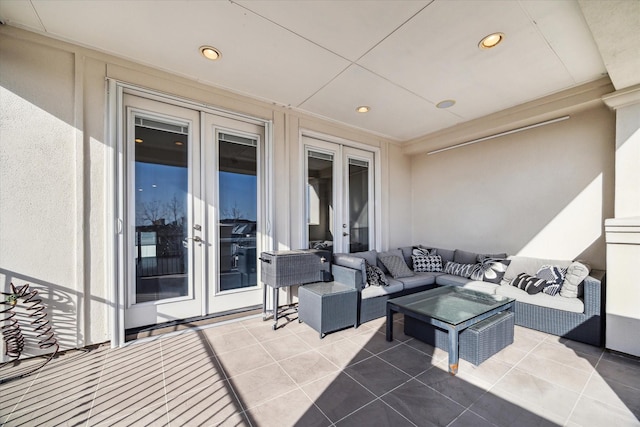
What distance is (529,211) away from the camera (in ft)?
12.0

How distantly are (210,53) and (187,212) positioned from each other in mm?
1663

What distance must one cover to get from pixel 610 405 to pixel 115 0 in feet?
14.2

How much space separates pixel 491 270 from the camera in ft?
11.5

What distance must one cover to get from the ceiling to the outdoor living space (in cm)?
271

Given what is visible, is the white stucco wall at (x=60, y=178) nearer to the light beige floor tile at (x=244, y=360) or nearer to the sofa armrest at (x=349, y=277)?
the light beige floor tile at (x=244, y=360)

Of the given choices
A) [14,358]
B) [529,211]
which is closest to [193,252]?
[14,358]

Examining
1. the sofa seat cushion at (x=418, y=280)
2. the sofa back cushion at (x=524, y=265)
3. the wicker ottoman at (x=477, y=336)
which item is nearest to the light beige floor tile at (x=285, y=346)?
the wicker ottoman at (x=477, y=336)

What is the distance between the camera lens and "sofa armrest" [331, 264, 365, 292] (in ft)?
9.89

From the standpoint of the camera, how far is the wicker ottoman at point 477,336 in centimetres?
217

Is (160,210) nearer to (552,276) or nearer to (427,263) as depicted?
(427,263)

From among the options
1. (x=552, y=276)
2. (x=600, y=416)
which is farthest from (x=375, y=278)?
(x=600, y=416)

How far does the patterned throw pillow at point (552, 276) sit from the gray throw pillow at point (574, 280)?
0.07 meters

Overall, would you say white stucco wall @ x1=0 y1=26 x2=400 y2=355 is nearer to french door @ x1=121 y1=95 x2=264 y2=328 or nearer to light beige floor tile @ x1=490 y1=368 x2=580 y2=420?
french door @ x1=121 y1=95 x2=264 y2=328

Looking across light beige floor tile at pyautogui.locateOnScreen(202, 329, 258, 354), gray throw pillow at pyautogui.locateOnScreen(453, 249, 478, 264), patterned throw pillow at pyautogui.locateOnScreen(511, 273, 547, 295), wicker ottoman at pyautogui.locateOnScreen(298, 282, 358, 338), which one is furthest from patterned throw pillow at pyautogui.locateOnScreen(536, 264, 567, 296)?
light beige floor tile at pyautogui.locateOnScreen(202, 329, 258, 354)
